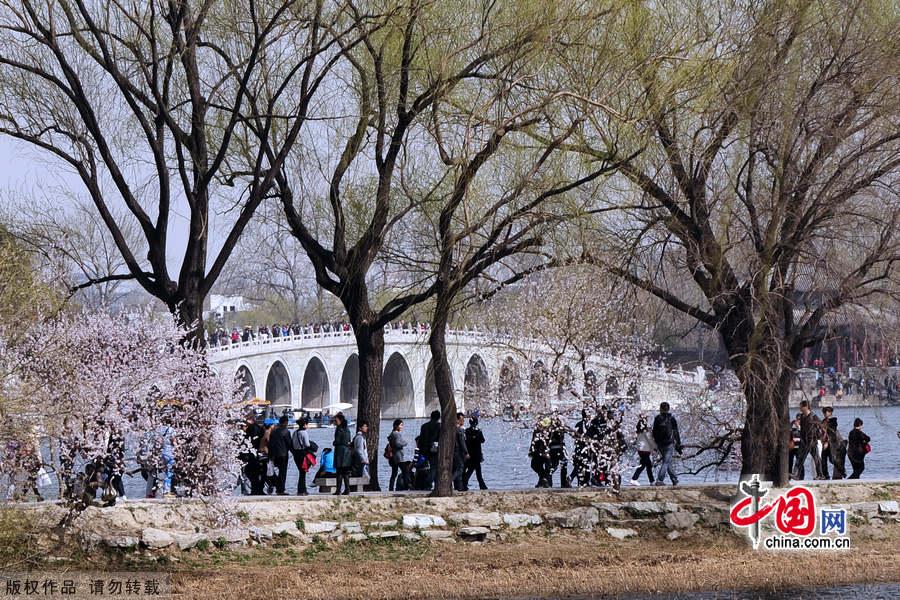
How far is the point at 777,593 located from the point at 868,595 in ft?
2.72

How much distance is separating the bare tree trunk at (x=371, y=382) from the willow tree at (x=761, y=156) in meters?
3.49

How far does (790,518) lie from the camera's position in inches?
592

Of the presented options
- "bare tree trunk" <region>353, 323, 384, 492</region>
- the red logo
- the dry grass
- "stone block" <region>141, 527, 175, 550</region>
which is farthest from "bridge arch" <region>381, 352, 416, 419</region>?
"stone block" <region>141, 527, 175, 550</region>

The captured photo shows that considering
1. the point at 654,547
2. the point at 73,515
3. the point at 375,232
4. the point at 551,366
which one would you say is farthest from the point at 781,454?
the point at 73,515

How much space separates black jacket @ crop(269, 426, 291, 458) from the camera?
16.4 metres

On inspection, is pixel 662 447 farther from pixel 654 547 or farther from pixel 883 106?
pixel 883 106

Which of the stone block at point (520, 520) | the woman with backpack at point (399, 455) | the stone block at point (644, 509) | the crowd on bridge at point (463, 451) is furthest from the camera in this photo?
the woman with backpack at point (399, 455)

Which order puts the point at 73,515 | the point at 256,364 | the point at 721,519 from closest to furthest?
the point at 73,515
the point at 721,519
the point at 256,364

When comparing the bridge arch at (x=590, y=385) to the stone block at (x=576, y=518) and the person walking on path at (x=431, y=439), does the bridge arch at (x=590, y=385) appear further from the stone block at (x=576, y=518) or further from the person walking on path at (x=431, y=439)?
the person walking on path at (x=431, y=439)

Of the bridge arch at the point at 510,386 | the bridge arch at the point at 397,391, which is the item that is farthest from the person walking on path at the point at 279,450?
the bridge arch at the point at 397,391

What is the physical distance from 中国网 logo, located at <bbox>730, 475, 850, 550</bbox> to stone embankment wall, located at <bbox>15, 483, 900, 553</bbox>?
0.25 meters

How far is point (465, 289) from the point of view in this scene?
16188 millimetres

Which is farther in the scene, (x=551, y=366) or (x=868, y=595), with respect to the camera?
(x=551, y=366)

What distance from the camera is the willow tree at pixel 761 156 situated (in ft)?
46.6
